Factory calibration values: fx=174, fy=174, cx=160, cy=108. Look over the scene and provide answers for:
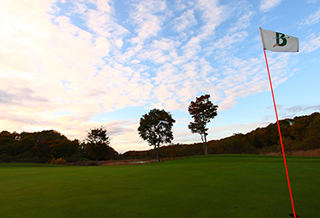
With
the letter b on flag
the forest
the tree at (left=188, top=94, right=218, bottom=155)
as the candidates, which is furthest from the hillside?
the letter b on flag

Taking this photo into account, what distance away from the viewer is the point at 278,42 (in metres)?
4.39

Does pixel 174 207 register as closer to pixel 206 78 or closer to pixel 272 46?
pixel 272 46

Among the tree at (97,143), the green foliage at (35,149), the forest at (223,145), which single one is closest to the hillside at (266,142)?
the forest at (223,145)

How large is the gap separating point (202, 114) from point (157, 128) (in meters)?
7.59

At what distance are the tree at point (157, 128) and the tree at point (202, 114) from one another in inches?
149

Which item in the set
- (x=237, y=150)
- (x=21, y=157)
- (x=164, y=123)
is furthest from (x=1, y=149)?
(x=237, y=150)

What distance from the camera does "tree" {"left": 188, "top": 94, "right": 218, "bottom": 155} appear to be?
2750cm

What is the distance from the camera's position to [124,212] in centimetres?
313

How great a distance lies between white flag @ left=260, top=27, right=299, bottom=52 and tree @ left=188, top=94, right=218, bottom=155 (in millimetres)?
23409

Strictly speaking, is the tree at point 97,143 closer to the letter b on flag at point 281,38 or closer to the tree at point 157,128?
the tree at point 157,128

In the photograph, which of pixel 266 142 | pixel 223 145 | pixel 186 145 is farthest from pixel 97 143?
pixel 266 142

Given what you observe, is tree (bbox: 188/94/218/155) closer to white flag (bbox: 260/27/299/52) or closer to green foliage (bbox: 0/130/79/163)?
white flag (bbox: 260/27/299/52)

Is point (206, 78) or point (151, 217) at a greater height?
point (206, 78)

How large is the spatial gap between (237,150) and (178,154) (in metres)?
10.2
